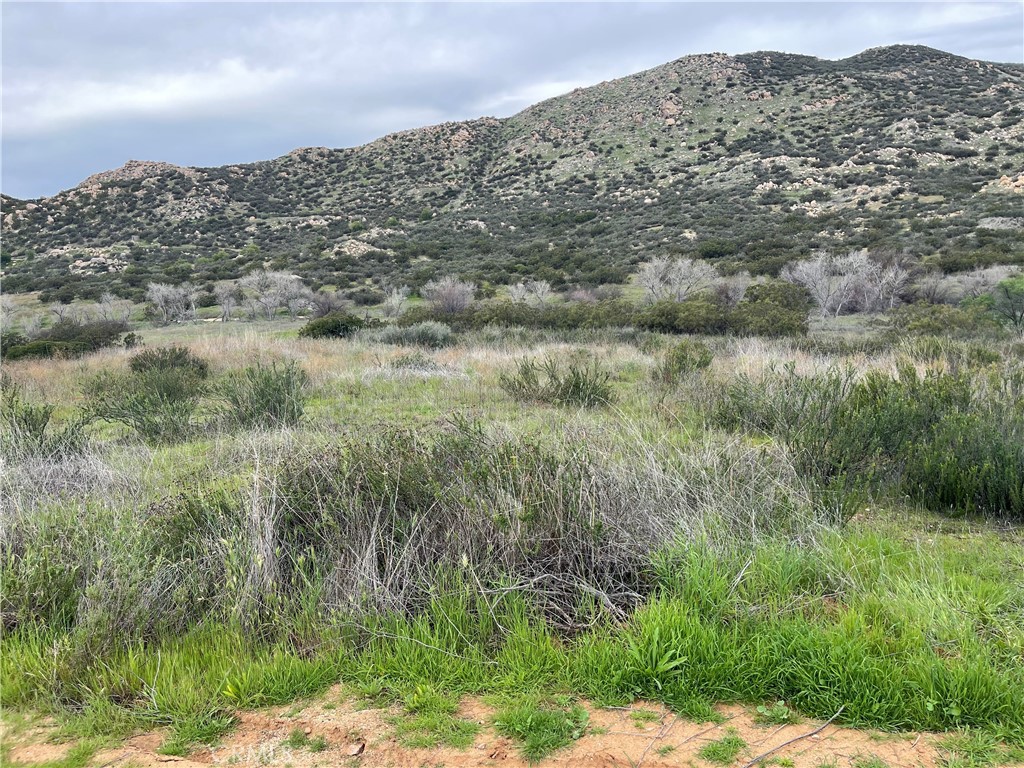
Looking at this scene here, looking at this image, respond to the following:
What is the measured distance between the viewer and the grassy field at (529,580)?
2504 millimetres

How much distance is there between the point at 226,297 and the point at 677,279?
65.8 ft

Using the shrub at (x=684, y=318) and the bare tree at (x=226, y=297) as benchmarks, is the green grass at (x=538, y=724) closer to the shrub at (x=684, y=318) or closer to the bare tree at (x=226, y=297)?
the shrub at (x=684, y=318)

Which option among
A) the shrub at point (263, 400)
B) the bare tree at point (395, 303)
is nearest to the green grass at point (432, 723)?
the shrub at point (263, 400)

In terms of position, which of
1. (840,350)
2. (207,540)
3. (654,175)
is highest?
(654,175)

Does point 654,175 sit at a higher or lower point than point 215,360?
higher

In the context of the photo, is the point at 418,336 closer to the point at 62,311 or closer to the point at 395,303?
Answer: the point at 395,303

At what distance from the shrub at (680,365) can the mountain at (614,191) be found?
18.2 meters

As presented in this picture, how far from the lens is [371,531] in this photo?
11.5ft

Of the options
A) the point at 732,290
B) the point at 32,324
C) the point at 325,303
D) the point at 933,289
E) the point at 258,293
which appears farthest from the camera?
the point at 258,293

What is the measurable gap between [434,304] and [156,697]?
23.1 meters

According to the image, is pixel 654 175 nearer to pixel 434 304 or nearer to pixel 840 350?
pixel 434 304

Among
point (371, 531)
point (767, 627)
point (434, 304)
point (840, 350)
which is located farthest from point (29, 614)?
point (434, 304)

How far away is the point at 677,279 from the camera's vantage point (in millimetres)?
24875

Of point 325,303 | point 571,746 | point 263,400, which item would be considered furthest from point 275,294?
point 571,746
